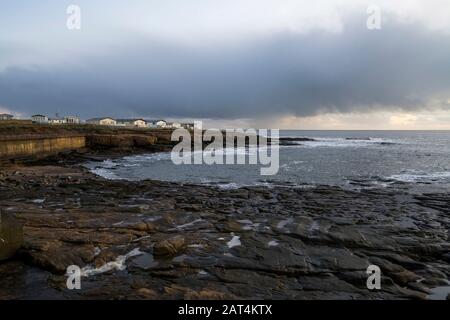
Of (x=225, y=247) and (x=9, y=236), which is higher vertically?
(x=9, y=236)

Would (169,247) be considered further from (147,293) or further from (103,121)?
(103,121)

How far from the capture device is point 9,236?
887cm

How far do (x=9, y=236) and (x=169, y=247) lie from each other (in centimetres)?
393

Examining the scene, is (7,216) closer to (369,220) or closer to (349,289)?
(349,289)

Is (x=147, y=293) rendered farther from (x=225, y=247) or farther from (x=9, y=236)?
(x=9, y=236)

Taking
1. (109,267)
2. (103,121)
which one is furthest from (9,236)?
(103,121)

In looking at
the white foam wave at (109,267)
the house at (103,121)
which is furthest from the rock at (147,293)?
the house at (103,121)

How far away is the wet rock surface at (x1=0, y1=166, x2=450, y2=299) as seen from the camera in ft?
25.7

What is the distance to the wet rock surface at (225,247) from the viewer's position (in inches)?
308

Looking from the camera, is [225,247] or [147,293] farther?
[225,247]

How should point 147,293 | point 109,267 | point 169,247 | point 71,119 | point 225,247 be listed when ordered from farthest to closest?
1. point 71,119
2. point 225,247
3. point 169,247
4. point 109,267
5. point 147,293

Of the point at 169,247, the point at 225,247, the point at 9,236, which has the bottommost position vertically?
the point at 225,247

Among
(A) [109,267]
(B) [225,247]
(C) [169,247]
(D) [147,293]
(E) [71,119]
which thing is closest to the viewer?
(D) [147,293]

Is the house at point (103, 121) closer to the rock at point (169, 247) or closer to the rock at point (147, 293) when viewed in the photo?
the rock at point (169, 247)
